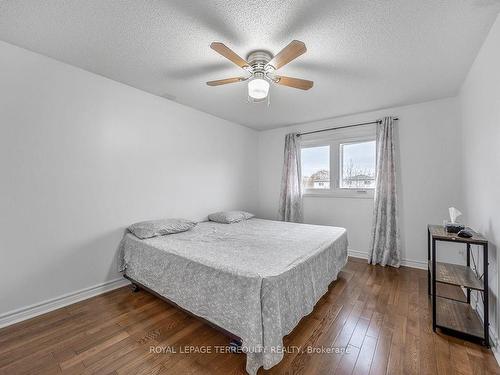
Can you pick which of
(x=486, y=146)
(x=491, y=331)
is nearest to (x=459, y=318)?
(x=491, y=331)

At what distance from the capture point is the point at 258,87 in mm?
1978

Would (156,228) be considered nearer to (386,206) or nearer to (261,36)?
(261,36)

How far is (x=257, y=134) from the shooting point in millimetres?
4840

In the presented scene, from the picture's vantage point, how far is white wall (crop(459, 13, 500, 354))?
1628 mm

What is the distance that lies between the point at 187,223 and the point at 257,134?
2.71 m

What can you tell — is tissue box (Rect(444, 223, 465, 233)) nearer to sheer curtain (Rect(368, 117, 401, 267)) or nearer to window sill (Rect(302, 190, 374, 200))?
sheer curtain (Rect(368, 117, 401, 267))

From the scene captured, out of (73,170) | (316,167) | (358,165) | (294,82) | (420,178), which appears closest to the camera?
(294,82)

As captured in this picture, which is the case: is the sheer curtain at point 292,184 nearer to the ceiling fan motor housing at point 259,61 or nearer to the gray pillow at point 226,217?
the gray pillow at point 226,217

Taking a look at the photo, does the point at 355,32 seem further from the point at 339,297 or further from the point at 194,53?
the point at 339,297

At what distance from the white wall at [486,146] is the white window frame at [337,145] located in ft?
4.02

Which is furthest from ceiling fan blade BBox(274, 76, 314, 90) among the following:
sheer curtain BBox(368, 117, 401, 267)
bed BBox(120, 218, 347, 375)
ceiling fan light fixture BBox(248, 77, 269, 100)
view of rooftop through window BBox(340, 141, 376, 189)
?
view of rooftop through window BBox(340, 141, 376, 189)

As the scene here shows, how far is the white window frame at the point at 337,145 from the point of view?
11.8 feet

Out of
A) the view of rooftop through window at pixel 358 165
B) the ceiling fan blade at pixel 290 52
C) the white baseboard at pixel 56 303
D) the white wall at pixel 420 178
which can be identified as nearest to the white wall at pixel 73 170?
the white baseboard at pixel 56 303

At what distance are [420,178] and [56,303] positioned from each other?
4651 millimetres
